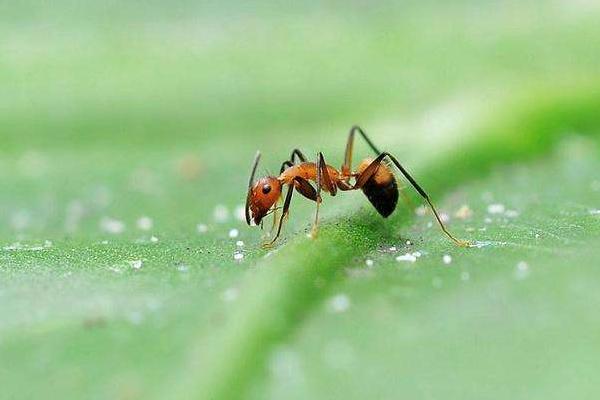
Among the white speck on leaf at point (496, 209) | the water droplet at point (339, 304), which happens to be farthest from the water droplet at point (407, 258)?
the white speck on leaf at point (496, 209)

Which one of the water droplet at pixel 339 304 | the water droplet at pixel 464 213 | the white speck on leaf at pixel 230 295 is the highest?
the white speck on leaf at pixel 230 295

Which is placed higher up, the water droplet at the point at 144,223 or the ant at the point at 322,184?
the ant at the point at 322,184

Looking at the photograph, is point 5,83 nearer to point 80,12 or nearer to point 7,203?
point 80,12

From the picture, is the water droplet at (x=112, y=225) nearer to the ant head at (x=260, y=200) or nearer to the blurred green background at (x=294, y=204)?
the blurred green background at (x=294, y=204)

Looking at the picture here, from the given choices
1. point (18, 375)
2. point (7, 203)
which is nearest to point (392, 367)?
point (18, 375)

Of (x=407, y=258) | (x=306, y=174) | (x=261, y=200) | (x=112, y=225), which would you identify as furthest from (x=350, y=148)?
(x=407, y=258)

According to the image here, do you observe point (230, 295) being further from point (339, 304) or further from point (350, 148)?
point (350, 148)

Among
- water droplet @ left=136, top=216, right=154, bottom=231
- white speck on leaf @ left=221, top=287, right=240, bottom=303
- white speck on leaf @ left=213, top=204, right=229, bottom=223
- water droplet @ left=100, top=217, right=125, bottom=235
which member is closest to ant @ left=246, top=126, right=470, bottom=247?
white speck on leaf @ left=213, top=204, right=229, bottom=223

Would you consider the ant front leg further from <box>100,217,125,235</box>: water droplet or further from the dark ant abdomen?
<box>100,217,125,235</box>: water droplet
